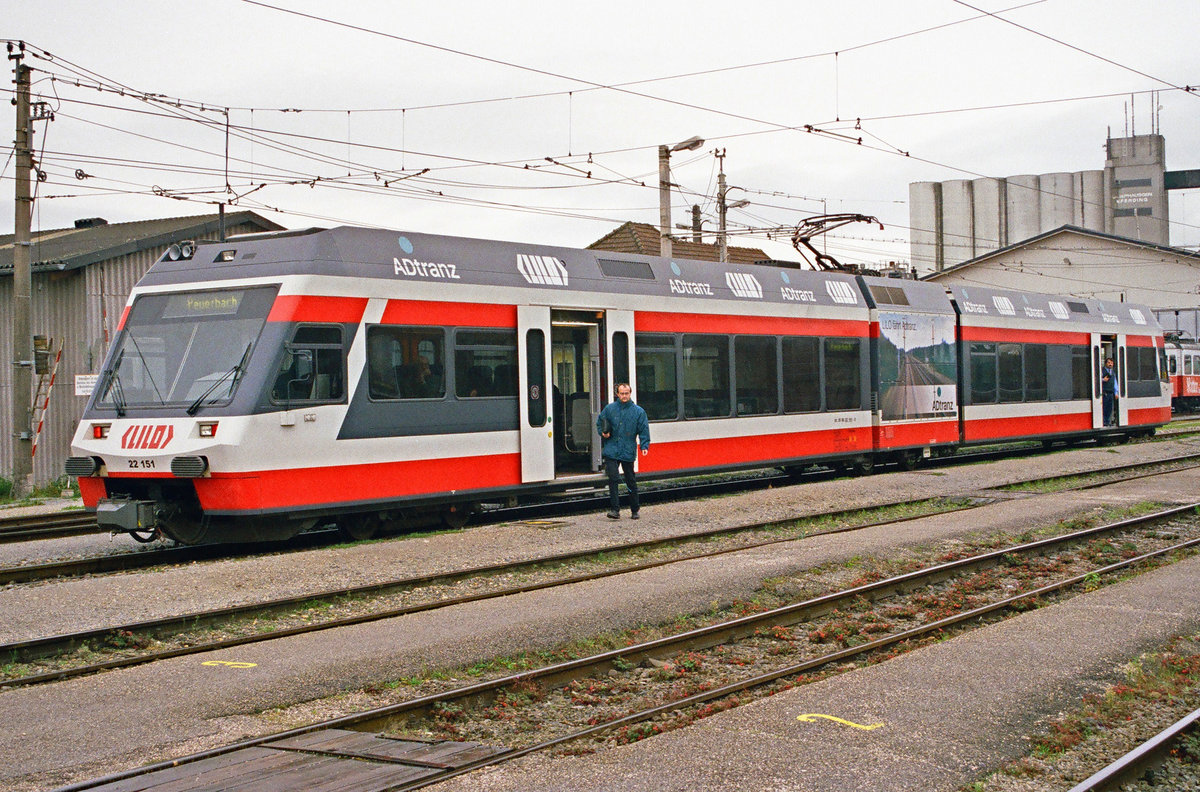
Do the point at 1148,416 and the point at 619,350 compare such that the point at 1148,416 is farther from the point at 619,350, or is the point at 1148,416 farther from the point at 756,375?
the point at 619,350

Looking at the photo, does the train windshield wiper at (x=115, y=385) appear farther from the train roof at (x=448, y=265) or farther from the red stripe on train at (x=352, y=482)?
the red stripe on train at (x=352, y=482)

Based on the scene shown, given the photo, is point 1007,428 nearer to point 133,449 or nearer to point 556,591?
point 556,591

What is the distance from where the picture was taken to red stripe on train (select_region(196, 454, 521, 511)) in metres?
11.3

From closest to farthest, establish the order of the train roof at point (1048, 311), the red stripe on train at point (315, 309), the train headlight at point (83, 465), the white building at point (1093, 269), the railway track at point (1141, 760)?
the railway track at point (1141, 760) → the red stripe on train at point (315, 309) → the train headlight at point (83, 465) → the train roof at point (1048, 311) → the white building at point (1093, 269)

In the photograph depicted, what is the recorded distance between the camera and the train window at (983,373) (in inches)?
915

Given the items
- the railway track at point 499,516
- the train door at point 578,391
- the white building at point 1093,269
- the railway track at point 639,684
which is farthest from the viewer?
the white building at point 1093,269

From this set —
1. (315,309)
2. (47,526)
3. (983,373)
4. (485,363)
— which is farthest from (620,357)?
(983,373)

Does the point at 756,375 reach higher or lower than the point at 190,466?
higher

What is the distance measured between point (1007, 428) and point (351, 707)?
2039cm

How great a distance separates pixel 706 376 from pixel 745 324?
139 centimetres

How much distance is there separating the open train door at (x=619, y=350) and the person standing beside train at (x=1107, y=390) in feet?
54.6

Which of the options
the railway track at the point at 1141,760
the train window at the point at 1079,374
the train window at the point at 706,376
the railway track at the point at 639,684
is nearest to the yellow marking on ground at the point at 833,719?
the railway track at the point at 639,684

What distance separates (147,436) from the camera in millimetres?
11578

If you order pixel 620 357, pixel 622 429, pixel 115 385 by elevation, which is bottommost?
pixel 622 429
